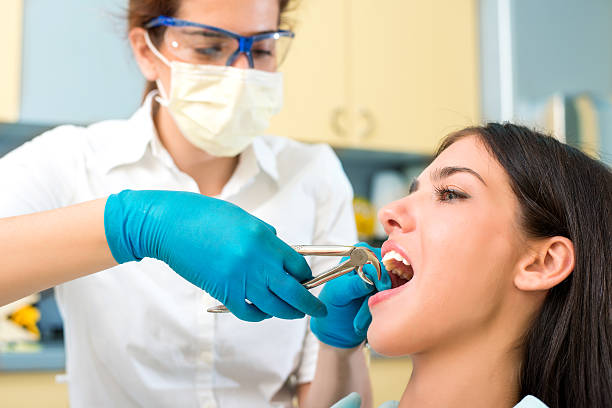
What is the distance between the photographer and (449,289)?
1059mm

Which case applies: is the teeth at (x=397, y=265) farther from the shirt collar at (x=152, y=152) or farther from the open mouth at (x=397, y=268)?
the shirt collar at (x=152, y=152)

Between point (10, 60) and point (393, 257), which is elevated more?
point (10, 60)

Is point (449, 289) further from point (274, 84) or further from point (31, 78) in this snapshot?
point (31, 78)

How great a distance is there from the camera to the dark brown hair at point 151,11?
1.36 metres

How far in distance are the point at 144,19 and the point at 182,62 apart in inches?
5.2

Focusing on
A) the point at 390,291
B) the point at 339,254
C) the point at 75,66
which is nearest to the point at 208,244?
the point at 339,254

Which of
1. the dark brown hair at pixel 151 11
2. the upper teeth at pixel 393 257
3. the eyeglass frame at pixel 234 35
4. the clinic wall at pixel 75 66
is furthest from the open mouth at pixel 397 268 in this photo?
the clinic wall at pixel 75 66

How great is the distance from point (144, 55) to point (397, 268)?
0.74m

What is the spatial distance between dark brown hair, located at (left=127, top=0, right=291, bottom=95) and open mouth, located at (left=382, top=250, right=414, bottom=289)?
635 millimetres

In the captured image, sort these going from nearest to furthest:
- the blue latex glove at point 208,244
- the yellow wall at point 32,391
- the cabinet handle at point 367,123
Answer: the blue latex glove at point 208,244 → the yellow wall at point 32,391 → the cabinet handle at point 367,123

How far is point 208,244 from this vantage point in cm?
100

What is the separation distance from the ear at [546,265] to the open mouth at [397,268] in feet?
0.63

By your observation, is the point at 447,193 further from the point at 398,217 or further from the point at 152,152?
the point at 152,152

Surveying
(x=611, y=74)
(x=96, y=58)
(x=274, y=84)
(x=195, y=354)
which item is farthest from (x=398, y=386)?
(x=611, y=74)
